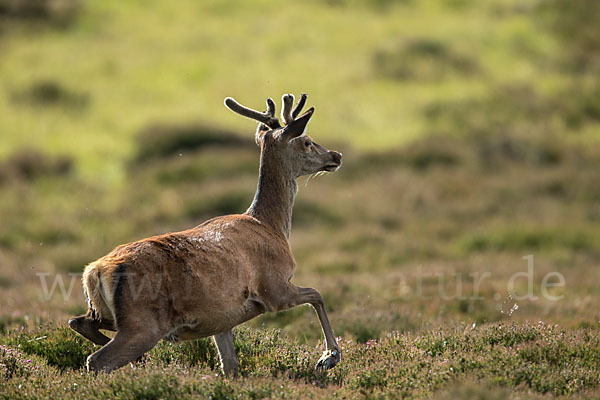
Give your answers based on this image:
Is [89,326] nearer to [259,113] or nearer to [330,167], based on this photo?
[259,113]

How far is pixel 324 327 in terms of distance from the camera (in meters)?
8.75

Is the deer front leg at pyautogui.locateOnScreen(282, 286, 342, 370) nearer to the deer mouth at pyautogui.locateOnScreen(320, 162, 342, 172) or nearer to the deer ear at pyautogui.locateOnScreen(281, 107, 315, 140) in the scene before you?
the deer ear at pyautogui.locateOnScreen(281, 107, 315, 140)

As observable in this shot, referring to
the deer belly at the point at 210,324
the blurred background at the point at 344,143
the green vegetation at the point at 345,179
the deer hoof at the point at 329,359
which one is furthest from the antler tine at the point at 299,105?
the deer hoof at the point at 329,359

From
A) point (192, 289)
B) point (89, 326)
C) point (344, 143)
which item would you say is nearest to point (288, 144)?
point (192, 289)

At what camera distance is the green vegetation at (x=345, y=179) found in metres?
8.39

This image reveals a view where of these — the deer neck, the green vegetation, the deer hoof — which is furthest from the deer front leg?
the deer neck

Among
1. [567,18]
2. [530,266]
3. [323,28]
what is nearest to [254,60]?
[323,28]

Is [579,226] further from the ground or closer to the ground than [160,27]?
closer to the ground

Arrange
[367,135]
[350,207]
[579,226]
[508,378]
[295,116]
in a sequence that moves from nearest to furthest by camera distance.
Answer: [508,378] < [295,116] < [579,226] < [350,207] < [367,135]

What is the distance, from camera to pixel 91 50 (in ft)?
138

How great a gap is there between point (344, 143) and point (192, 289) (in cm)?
2321

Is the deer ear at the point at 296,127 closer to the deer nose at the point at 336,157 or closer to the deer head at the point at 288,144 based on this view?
the deer head at the point at 288,144

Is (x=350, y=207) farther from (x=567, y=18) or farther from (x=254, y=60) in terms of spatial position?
(x=567, y=18)

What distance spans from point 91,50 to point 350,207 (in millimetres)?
21054
